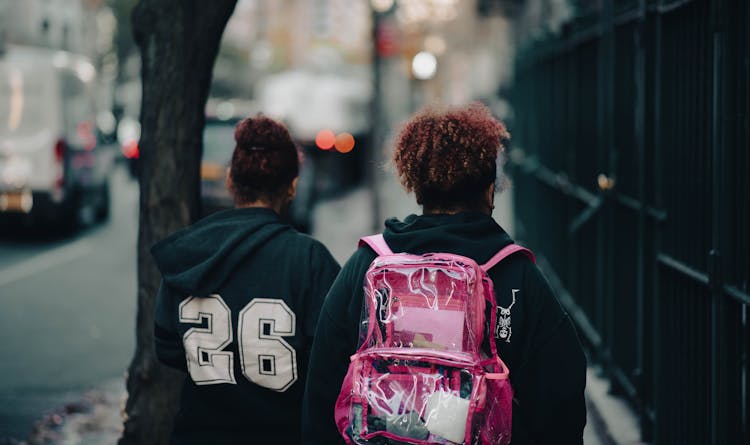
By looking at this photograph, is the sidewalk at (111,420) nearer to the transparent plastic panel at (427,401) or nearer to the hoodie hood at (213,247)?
the hoodie hood at (213,247)

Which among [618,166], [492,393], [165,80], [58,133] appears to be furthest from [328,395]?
[58,133]

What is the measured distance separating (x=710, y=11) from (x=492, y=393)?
2.54 meters

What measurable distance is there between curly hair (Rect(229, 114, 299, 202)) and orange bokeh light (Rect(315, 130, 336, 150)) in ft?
71.5

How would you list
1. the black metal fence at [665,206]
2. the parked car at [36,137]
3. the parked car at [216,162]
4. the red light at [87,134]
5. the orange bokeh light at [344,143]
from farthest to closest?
1. the orange bokeh light at [344,143]
2. the red light at [87,134]
3. the parked car at [36,137]
4. the parked car at [216,162]
5. the black metal fence at [665,206]

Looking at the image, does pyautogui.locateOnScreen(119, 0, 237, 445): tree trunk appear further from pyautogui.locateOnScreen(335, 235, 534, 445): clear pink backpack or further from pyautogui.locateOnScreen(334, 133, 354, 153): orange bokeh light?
pyautogui.locateOnScreen(334, 133, 354, 153): orange bokeh light

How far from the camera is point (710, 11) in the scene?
4332 millimetres

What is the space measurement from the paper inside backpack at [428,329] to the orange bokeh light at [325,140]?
2272 centimetres

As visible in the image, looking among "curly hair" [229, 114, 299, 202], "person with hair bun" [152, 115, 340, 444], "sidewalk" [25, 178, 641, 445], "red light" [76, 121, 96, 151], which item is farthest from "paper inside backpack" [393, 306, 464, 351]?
"red light" [76, 121, 96, 151]

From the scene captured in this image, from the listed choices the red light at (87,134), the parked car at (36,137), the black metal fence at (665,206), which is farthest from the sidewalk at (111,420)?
the red light at (87,134)

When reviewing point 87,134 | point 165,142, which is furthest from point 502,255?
point 87,134

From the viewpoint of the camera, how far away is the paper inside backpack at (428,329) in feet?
8.01

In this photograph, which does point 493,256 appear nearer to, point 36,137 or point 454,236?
point 454,236

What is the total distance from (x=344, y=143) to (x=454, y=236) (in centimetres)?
2431

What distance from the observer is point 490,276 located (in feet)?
8.32
